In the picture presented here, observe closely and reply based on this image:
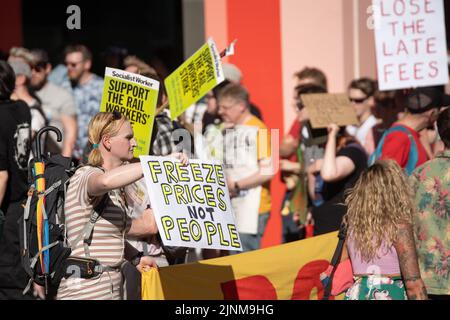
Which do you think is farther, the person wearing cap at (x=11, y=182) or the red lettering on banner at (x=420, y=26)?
the red lettering on banner at (x=420, y=26)

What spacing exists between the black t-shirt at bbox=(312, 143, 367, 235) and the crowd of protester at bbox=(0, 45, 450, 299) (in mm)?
11

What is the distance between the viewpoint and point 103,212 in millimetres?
6102

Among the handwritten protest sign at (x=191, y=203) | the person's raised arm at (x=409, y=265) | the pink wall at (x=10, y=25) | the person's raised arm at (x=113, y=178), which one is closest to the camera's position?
the person's raised arm at (x=113, y=178)

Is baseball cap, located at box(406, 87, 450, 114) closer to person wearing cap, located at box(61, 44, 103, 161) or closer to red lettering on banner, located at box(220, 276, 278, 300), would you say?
red lettering on banner, located at box(220, 276, 278, 300)

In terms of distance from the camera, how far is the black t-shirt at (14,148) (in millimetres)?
7648

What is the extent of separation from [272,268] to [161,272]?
3.10ft

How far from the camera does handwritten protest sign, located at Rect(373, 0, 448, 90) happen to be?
28.2 ft

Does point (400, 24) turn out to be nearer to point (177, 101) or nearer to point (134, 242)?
point (177, 101)

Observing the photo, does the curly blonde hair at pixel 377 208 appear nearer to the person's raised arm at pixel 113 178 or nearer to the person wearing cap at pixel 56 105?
the person's raised arm at pixel 113 178

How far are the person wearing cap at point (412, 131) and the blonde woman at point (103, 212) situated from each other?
242 cm

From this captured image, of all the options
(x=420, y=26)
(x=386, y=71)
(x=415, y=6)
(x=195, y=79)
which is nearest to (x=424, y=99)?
(x=386, y=71)

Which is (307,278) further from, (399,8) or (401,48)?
(399,8)

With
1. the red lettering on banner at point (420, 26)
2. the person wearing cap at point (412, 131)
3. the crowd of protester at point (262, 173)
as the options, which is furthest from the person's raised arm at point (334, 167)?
the red lettering on banner at point (420, 26)

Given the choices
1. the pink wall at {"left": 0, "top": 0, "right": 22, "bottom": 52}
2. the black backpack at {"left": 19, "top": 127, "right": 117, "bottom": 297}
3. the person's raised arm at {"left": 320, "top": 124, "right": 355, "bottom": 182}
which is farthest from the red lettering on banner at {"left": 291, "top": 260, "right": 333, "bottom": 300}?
the pink wall at {"left": 0, "top": 0, "right": 22, "bottom": 52}
